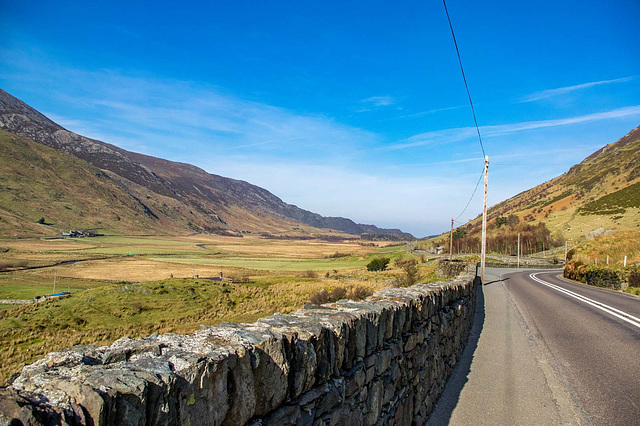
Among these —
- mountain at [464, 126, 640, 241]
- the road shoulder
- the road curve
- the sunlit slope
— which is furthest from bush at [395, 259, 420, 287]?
the sunlit slope

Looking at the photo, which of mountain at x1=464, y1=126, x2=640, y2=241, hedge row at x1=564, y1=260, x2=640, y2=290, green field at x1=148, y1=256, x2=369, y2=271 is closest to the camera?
hedge row at x1=564, y1=260, x2=640, y2=290

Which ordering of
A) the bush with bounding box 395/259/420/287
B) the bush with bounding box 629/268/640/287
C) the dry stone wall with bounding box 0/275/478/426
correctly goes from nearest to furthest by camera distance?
1. the dry stone wall with bounding box 0/275/478/426
2. the bush with bounding box 629/268/640/287
3. the bush with bounding box 395/259/420/287

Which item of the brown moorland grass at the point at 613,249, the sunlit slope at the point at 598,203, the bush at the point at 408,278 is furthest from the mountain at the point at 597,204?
the bush at the point at 408,278

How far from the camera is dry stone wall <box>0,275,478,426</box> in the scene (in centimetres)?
181

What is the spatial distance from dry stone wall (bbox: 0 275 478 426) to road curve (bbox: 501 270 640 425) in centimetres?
326

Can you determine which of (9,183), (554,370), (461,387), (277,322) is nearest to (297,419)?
(277,322)

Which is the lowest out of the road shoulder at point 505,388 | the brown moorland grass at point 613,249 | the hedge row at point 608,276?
the road shoulder at point 505,388

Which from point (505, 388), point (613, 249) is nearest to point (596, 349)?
point (505, 388)

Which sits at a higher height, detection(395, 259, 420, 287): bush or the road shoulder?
the road shoulder

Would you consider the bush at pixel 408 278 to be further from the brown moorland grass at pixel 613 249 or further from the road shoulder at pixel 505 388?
the brown moorland grass at pixel 613 249

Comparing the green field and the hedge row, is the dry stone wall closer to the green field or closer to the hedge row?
the hedge row

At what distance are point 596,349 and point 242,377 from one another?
32.2 feet

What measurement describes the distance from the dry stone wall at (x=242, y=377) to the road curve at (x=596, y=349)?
128 inches

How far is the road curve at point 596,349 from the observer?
6043 millimetres
